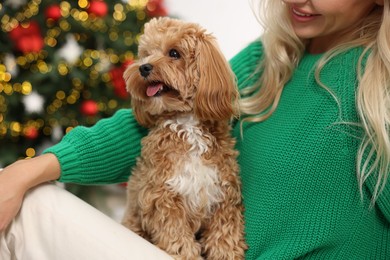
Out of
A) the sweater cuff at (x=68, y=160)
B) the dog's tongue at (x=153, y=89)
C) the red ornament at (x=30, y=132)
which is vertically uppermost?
the dog's tongue at (x=153, y=89)

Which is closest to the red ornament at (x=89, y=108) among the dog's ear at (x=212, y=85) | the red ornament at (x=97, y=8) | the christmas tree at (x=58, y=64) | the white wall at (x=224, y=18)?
the christmas tree at (x=58, y=64)

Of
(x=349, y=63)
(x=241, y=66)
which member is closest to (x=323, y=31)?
(x=349, y=63)

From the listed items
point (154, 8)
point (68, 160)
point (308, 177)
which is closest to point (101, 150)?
point (68, 160)

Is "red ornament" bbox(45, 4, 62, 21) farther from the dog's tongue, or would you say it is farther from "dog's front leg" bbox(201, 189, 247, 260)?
"dog's front leg" bbox(201, 189, 247, 260)

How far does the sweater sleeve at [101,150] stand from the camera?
4.44 ft

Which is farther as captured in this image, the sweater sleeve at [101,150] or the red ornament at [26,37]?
the red ornament at [26,37]

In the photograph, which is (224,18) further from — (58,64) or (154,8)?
(58,64)

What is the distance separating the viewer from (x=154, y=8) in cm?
268

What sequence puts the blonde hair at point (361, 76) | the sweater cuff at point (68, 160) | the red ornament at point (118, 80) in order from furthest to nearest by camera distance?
the red ornament at point (118, 80)
the sweater cuff at point (68, 160)
the blonde hair at point (361, 76)

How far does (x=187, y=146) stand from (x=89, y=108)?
1370 millimetres

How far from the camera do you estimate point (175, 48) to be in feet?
4.07

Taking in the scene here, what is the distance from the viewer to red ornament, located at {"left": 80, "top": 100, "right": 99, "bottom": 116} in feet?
8.26

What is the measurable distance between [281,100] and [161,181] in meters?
0.39

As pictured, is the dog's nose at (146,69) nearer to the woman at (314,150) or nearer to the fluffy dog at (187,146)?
the fluffy dog at (187,146)
